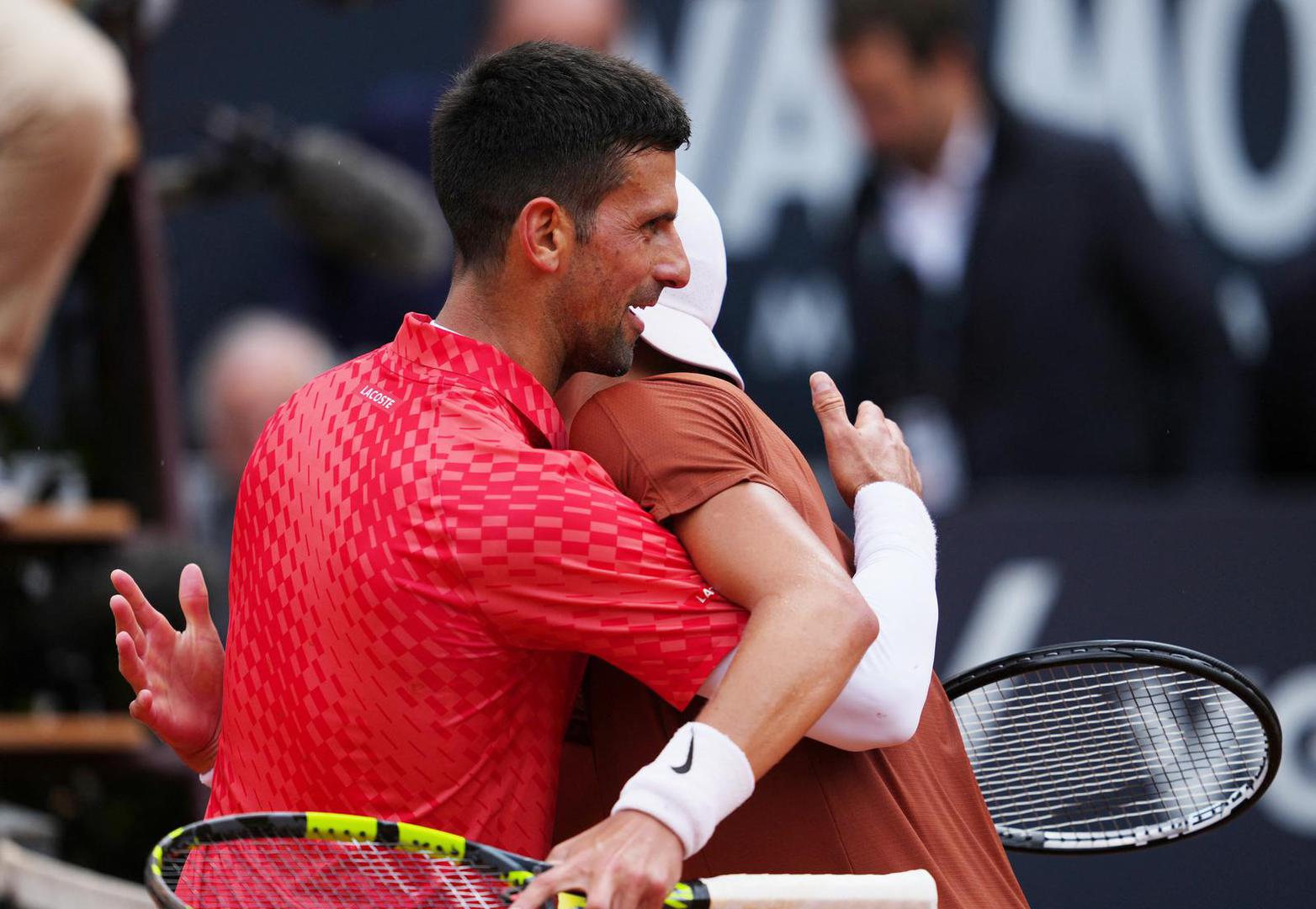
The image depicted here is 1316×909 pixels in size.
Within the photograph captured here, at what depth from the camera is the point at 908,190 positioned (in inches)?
259

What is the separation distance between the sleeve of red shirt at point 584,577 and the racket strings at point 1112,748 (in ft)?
2.36

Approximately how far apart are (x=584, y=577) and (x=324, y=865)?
0.43 m

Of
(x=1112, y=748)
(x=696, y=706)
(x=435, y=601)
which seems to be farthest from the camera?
(x=1112, y=748)

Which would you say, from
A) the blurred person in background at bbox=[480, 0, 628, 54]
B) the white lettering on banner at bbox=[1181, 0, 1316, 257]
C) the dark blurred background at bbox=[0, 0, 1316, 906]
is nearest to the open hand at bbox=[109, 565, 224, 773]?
the dark blurred background at bbox=[0, 0, 1316, 906]

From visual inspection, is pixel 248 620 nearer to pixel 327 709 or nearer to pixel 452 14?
pixel 327 709

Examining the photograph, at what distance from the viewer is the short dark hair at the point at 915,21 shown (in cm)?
627

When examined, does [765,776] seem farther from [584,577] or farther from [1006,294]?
A: [1006,294]

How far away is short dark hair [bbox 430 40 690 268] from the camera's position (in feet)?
6.98

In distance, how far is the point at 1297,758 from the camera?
570 centimetres

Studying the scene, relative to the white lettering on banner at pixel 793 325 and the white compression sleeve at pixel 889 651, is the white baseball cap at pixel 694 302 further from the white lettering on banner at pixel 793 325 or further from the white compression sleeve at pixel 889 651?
the white lettering on banner at pixel 793 325

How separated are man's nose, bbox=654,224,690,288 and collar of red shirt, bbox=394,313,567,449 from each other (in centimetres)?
19

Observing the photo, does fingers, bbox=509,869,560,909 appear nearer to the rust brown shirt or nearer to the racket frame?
the racket frame

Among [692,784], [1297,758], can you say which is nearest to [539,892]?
[692,784]

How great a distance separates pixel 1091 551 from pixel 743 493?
3.98 metres
